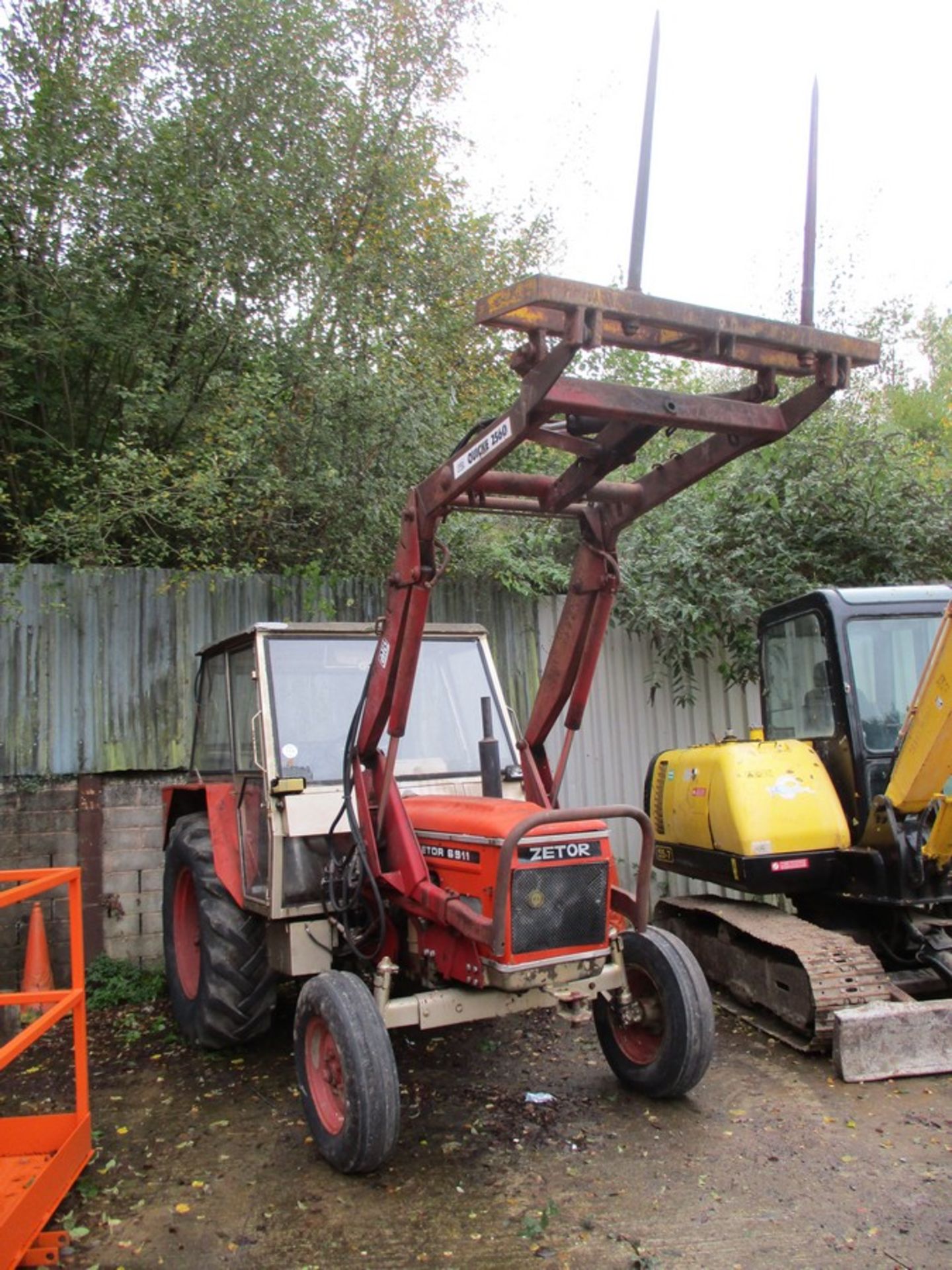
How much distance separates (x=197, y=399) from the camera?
25.1 ft

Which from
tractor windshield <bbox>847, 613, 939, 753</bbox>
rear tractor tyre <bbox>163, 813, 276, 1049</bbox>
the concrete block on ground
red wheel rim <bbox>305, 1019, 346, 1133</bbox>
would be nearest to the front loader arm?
red wheel rim <bbox>305, 1019, 346, 1133</bbox>

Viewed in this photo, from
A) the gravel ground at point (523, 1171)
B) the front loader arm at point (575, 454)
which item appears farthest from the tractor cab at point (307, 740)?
the gravel ground at point (523, 1171)

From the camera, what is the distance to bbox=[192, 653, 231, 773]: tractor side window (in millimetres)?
5246

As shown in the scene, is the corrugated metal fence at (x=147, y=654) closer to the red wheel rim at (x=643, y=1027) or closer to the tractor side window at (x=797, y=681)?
the tractor side window at (x=797, y=681)

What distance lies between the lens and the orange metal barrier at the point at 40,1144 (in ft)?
9.97

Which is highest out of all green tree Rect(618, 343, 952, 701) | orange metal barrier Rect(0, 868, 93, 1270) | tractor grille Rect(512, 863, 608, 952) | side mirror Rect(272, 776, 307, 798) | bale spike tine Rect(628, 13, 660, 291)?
bale spike tine Rect(628, 13, 660, 291)

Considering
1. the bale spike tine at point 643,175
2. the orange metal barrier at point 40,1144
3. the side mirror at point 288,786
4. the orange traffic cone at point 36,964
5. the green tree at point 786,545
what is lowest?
the orange traffic cone at point 36,964

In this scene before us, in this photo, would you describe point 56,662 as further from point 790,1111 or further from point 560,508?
point 790,1111

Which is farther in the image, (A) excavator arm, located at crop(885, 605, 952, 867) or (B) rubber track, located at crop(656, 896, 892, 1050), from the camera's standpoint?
(A) excavator arm, located at crop(885, 605, 952, 867)

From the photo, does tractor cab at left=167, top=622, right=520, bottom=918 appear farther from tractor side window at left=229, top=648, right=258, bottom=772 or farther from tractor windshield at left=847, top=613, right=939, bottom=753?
tractor windshield at left=847, top=613, right=939, bottom=753

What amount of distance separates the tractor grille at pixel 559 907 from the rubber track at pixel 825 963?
1.53 meters

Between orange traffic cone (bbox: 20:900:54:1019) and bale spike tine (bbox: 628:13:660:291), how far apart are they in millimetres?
5038

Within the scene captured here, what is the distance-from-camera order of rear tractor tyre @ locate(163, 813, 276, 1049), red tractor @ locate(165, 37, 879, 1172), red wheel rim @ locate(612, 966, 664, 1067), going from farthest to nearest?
rear tractor tyre @ locate(163, 813, 276, 1049) < red wheel rim @ locate(612, 966, 664, 1067) < red tractor @ locate(165, 37, 879, 1172)

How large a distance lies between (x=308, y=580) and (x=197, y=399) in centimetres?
181
